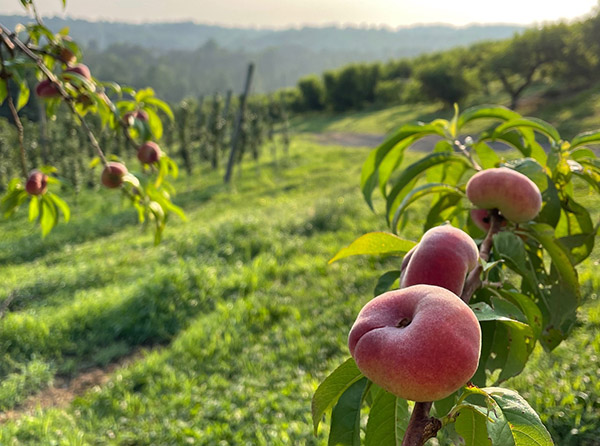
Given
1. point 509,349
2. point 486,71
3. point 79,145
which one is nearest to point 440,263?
point 509,349

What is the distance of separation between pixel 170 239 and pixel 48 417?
2823 millimetres

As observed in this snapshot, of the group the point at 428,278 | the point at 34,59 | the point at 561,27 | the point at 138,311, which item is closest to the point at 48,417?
the point at 138,311

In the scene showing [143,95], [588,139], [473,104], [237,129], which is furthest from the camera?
[473,104]

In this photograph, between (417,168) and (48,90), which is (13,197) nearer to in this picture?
(48,90)

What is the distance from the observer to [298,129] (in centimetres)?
2403

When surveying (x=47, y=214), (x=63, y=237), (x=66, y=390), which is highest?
(x=47, y=214)

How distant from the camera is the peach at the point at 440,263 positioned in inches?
16.6

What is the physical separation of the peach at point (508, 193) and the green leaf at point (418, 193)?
4.0 inches

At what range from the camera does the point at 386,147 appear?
88 cm

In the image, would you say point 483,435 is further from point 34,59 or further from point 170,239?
point 170,239

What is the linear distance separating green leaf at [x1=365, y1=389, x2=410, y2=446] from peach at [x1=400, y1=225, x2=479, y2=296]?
13 cm

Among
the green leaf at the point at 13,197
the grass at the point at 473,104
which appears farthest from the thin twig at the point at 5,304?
the grass at the point at 473,104

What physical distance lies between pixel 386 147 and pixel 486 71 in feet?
62.8

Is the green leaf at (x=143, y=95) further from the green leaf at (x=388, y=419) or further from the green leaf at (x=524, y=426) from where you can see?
the green leaf at (x=524, y=426)
